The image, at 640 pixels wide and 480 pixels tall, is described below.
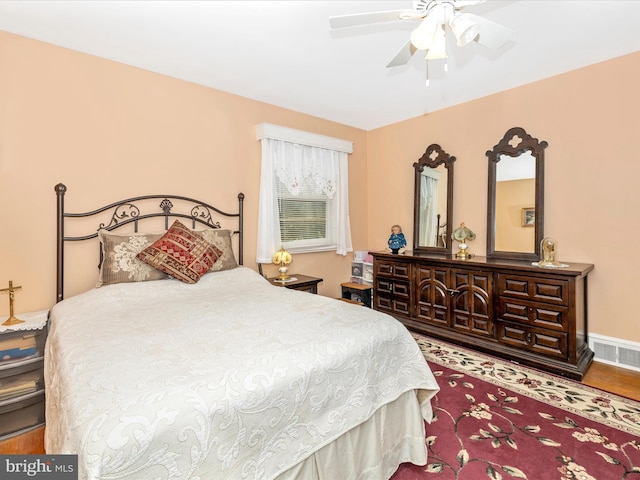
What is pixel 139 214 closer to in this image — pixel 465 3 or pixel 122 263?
pixel 122 263

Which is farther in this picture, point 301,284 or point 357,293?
point 357,293

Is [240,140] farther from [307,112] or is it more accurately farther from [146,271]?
[146,271]

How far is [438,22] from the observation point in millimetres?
1560

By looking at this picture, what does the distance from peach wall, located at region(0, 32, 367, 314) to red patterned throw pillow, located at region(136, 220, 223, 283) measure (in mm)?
564

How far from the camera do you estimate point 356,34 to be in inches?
92.0

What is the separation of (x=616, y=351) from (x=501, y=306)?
957mm

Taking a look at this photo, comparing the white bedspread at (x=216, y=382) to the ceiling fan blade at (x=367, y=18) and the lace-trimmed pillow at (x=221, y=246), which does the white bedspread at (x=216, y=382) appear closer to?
the lace-trimmed pillow at (x=221, y=246)

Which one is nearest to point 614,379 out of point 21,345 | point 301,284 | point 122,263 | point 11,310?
point 301,284

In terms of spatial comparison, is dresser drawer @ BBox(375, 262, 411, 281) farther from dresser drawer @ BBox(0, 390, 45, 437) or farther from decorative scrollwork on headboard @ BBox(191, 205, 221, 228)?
dresser drawer @ BBox(0, 390, 45, 437)

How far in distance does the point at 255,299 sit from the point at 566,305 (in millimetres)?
2417

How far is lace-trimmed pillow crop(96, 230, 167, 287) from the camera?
7.61 ft

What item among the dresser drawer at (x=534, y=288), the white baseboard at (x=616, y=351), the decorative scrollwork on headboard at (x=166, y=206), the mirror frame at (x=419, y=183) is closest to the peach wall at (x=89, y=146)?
the decorative scrollwork on headboard at (x=166, y=206)

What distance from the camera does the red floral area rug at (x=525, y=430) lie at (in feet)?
5.30

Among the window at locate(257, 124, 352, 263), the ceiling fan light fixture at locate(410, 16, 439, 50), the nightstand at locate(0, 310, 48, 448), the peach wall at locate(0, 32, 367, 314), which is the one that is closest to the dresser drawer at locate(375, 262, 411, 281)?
the window at locate(257, 124, 352, 263)
